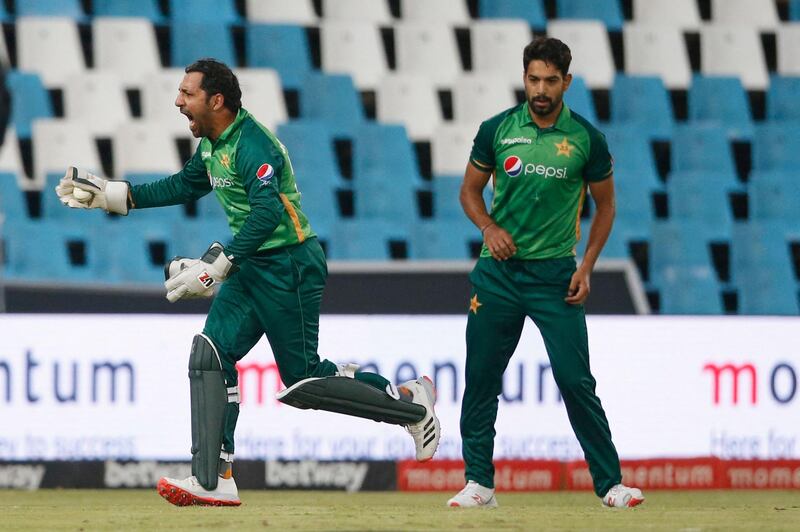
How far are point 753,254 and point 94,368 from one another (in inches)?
258

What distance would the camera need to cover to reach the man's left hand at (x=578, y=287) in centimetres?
601

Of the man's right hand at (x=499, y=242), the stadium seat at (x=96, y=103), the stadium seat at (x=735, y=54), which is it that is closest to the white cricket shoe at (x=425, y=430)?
the man's right hand at (x=499, y=242)

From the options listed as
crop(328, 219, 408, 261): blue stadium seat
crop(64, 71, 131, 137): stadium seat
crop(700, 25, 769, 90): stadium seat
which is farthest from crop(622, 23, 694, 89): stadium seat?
crop(64, 71, 131, 137): stadium seat

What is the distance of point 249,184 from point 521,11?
369 inches

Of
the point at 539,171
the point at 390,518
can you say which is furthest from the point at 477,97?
the point at 390,518

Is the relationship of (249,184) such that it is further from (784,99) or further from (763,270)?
(784,99)

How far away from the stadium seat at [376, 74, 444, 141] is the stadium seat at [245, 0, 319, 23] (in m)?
1.08

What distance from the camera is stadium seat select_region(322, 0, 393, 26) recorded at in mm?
14203

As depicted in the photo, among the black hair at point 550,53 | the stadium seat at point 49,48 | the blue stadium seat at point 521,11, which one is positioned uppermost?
the blue stadium seat at point 521,11

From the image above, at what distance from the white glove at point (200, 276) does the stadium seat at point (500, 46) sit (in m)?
8.89

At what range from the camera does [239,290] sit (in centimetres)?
597

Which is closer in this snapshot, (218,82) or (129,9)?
(218,82)

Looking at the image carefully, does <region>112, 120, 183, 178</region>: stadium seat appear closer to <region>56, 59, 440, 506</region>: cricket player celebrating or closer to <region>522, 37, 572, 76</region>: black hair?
<region>56, 59, 440, 506</region>: cricket player celebrating

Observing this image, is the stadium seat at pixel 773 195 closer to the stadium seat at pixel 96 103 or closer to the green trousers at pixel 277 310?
the stadium seat at pixel 96 103
